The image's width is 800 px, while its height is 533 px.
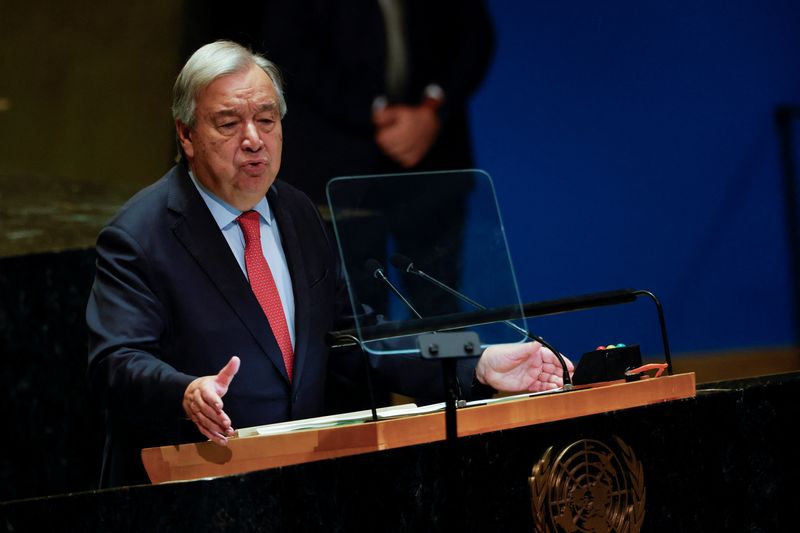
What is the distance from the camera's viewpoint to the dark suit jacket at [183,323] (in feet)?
6.60

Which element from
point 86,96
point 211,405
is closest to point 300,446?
point 211,405

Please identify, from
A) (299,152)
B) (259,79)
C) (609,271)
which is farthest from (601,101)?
(259,79)

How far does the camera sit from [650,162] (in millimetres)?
4195

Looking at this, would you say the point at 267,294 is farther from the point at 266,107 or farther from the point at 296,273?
the point at 266,107

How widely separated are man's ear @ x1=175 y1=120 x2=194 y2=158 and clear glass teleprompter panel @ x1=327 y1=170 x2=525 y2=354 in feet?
1.92

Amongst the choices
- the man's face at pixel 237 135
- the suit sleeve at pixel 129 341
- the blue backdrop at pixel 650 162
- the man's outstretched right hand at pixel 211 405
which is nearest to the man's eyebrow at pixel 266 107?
the man's face at pixel 237 135

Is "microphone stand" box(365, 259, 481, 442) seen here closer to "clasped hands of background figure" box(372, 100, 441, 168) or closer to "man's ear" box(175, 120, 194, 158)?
"man's ear" box(175, 120, 194, 158)

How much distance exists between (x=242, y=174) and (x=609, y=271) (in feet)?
7.31

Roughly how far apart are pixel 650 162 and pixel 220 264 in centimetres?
253

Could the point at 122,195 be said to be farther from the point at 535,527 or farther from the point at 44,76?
the point at 535,527

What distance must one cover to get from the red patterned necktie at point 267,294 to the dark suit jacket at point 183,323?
29 mm

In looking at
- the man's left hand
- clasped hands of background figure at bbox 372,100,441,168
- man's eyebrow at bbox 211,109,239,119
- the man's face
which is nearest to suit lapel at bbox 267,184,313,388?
the man's face

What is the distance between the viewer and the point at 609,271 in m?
4.07

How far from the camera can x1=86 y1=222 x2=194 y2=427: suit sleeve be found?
6.06 ft
